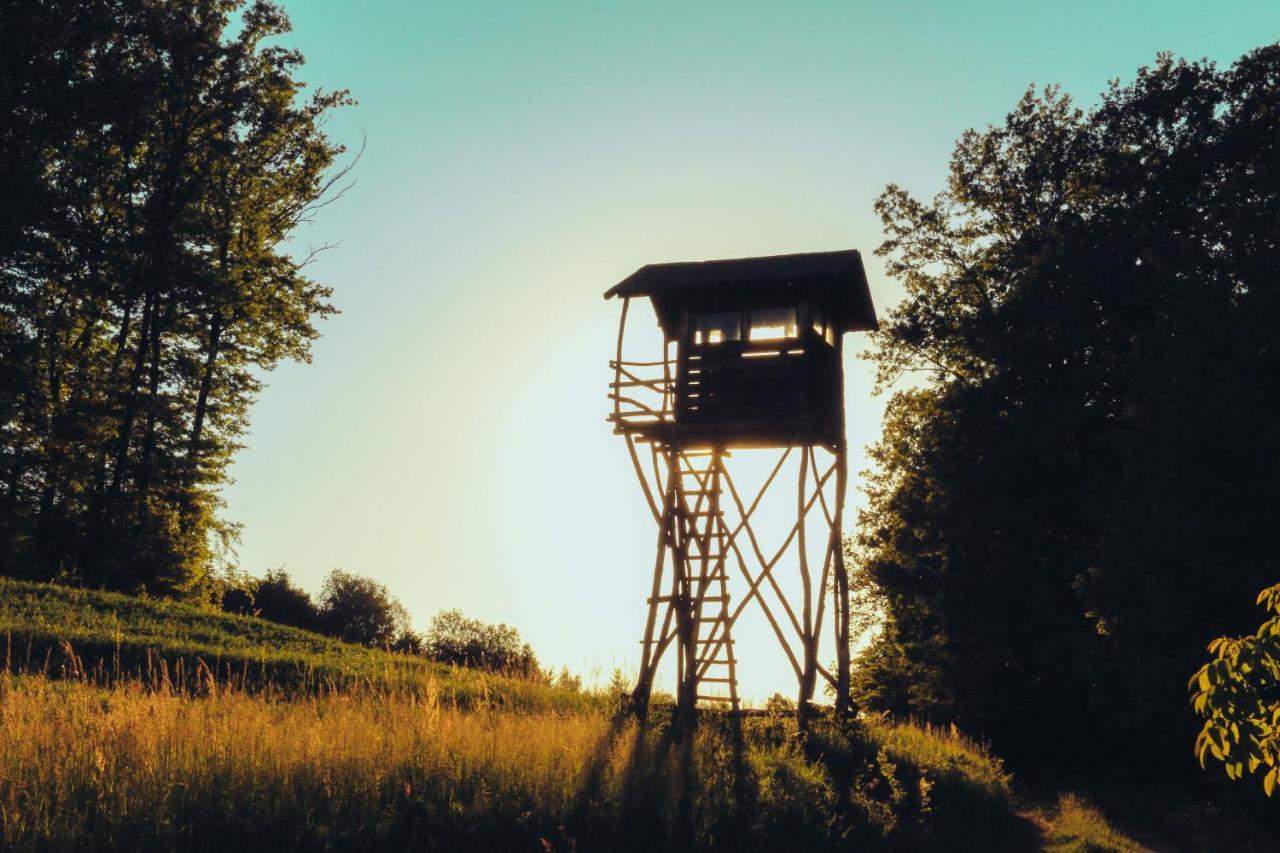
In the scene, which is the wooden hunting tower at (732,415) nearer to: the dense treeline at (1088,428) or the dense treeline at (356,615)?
the dense treeline at (1088,428)

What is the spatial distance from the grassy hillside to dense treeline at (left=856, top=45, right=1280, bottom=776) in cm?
1087

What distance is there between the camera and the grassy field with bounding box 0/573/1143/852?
8305 millimetres

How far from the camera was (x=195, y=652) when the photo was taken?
63.6 ft

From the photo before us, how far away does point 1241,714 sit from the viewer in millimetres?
6566

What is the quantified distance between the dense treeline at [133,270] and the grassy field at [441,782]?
55.4ft

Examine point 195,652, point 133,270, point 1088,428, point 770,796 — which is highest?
point 133,270

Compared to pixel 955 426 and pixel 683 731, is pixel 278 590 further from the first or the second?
pixel 683 731

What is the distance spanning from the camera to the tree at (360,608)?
2378 inches

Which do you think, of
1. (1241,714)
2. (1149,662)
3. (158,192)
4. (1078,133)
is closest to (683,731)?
(1241,714)

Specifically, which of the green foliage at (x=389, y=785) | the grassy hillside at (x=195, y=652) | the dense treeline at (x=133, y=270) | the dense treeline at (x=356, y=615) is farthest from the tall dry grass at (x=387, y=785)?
the dense treeline at (x=356, y=615)

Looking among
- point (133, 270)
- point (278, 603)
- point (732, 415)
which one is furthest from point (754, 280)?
point (278, 603)

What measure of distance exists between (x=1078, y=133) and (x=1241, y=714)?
26.3m

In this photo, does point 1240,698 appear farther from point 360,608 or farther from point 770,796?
point 360,608

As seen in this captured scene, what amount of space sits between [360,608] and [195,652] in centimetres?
4360
